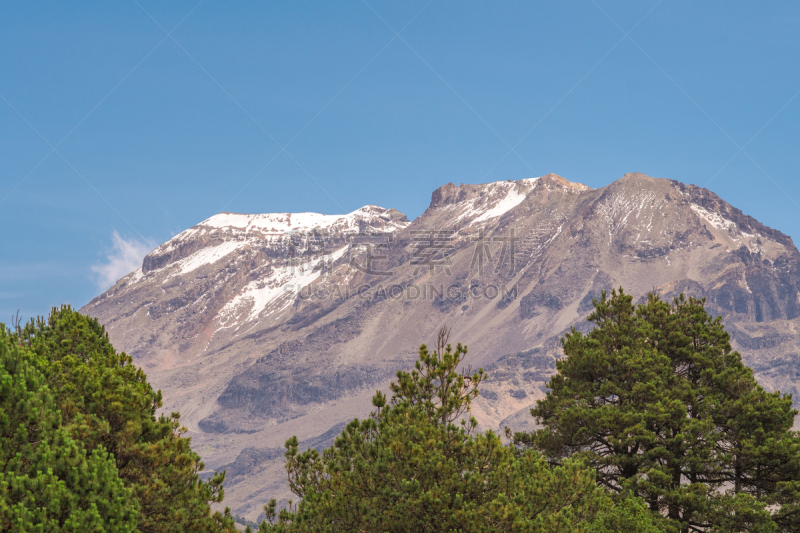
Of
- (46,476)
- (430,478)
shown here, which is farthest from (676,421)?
(46,476)

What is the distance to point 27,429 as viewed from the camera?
17.8 meters

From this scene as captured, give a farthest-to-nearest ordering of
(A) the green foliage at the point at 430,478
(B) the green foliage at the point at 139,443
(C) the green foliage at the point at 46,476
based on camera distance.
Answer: (B) the green foliage at the point at 139,443, (A) the green foliage at the point at 430,478, (C) the green foliage at the point at 46,476

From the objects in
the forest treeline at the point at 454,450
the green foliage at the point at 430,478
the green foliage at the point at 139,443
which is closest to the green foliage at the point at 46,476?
the forest treeline at the point at 454,450

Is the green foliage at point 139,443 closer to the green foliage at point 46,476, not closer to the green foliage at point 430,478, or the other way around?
the green foliage at point 46,476

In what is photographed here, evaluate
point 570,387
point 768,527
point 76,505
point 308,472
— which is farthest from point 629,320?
point 76,505

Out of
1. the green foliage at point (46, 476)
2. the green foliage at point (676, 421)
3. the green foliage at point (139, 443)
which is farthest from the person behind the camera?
the green foliage at point (676, 421)

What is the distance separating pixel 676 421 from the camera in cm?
2875

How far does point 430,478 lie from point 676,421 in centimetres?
1451

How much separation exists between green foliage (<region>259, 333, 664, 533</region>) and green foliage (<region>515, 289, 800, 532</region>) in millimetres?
8266

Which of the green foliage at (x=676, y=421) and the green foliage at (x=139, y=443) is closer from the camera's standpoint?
the green foliage at (x=139, y=443)

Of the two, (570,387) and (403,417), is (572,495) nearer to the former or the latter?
(403,417)

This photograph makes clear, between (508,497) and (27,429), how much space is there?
1291 centimetres

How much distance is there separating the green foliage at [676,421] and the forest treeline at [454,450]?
85 mm

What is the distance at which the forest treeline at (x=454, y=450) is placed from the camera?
17516mm
